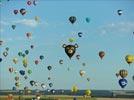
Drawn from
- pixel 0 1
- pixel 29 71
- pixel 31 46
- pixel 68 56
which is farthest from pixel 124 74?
pixel 29 71

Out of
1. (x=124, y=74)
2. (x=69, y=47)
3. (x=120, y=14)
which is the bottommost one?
(x=124, y=74)

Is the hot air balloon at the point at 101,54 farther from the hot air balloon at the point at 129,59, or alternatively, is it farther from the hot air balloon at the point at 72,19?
the hot air balloon at the point at 72,19

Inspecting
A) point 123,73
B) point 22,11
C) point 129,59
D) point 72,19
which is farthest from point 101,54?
point 22,11

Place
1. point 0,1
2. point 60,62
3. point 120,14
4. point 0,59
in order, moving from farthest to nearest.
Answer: point 60,62
point 0,59
point 120,14
point 0,1

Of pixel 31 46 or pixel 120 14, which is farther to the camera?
pixel 31 46

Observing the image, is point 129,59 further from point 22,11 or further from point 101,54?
point 22,11

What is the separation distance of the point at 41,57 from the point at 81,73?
8.34 m

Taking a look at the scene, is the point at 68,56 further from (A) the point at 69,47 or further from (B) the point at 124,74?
(B) the point at 124,74

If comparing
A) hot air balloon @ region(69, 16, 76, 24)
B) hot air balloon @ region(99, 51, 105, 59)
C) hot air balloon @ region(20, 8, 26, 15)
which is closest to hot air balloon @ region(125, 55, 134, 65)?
hot air balloon @ region(99, 51, 105, 59)

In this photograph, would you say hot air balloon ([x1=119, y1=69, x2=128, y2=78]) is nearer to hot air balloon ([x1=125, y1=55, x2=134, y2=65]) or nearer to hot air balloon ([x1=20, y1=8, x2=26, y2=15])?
hot air balloon ([x1=125, y1=55, x2=134, y2=65])

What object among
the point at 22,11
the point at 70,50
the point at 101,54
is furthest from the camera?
the point at 101,54

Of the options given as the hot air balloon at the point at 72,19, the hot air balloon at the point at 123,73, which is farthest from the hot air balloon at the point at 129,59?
the hot air balloon at the point at 72,19

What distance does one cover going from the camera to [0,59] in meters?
79.1

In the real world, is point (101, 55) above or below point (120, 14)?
below
